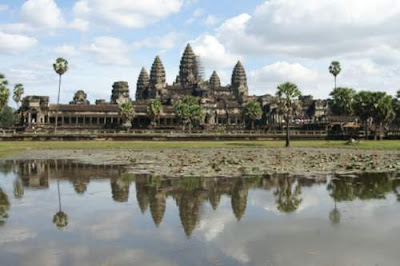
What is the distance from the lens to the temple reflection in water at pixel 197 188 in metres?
17.5

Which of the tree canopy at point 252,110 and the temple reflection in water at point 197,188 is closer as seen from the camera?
the temple reflection in water at point 197,188

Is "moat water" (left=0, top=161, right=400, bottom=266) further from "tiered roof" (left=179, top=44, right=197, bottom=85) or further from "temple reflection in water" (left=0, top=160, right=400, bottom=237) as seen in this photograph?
"tiered roof" (left=179, top=44, right=197, bottom=85)

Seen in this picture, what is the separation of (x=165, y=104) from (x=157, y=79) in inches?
709

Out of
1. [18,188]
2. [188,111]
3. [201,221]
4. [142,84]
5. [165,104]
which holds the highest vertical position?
[142,84]

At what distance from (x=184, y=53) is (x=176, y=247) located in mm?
168155

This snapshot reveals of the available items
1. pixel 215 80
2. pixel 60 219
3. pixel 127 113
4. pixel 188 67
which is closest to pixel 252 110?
pixel 127 113

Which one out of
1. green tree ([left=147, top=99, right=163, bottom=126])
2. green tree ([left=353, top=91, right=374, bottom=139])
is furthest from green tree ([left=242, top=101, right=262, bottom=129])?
green tree ([left=353, top=91, right=374, bottom=139])

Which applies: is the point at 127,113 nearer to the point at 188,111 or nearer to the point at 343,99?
the point at 188,111

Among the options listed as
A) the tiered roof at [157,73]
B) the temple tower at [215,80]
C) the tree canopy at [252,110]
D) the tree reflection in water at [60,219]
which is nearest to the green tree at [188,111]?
the tree canopy at [252,110]

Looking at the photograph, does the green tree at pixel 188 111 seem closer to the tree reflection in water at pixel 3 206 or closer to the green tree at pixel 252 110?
the green tree at pixel 252 110

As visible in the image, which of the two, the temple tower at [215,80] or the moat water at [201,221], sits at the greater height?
the temple tower at [215,80]

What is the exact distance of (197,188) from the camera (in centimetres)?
2203

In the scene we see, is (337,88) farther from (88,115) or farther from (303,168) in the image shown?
(303,168)

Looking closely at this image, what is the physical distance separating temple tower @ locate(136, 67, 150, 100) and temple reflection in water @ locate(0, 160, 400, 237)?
483 feet
